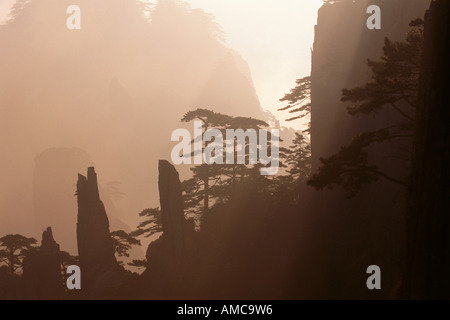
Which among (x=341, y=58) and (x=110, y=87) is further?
(x=110, y=87)

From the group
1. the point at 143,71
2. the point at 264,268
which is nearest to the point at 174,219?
the point at 264,268

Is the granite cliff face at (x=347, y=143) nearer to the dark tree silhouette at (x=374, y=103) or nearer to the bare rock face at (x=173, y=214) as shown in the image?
the dark tree silhouette at (x=374, y=103)

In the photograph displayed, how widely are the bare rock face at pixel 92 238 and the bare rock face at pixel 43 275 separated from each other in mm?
A: 2192

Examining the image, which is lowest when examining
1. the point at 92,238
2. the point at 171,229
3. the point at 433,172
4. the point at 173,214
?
the point at 92,238

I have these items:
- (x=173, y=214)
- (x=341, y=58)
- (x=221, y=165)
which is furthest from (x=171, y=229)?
(x=341, y=58)

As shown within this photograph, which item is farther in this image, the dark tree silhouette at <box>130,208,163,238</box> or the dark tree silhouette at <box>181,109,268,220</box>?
the dark tree silhouette at <box>130,208,163,238</box>

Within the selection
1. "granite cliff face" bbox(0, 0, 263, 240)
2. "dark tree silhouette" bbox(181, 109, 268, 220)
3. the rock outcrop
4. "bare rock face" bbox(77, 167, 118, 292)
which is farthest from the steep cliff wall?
"granite cliff face" bbox(0, 0, 263, 240)

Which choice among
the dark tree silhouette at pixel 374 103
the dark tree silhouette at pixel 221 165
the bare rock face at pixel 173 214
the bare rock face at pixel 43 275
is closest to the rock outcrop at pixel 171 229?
the bare rock face at pixel 173 214

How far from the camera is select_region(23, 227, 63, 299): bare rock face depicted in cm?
4147

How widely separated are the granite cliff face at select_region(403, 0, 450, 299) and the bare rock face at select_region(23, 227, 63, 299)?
34.3 metres

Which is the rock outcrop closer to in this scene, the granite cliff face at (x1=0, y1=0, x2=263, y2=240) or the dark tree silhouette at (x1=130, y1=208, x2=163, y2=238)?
the dark tree silhouette at (x1=130, y1=208, x2=163, y2=238)

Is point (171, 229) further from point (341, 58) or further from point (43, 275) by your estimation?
point (341, 58)

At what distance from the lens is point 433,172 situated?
12.8 metres

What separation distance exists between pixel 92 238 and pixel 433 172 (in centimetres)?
3331
